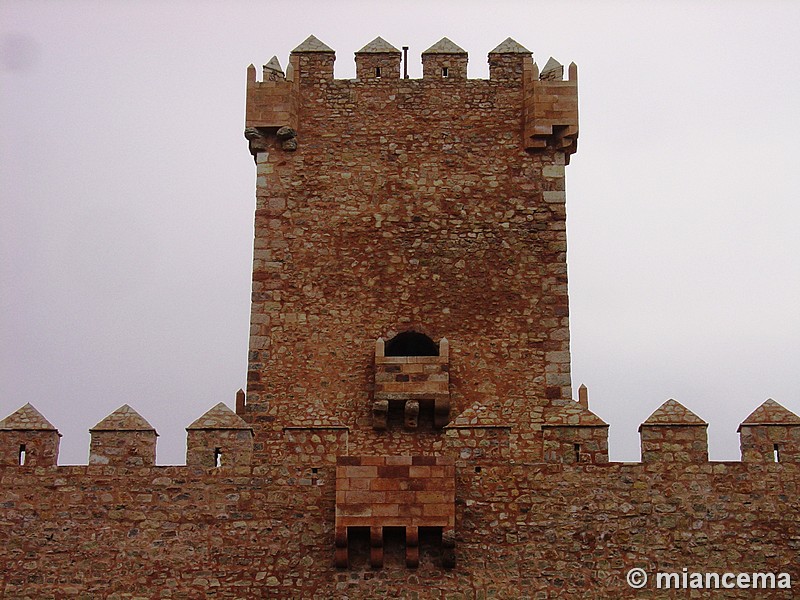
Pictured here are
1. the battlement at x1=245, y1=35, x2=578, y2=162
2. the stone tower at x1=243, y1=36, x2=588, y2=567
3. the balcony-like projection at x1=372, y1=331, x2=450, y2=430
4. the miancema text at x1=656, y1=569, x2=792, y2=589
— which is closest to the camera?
the miancema text at x1=656, y1=569, x2=792, y2=589

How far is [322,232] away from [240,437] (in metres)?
4.73

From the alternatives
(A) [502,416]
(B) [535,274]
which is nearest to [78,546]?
(A) [502,416]

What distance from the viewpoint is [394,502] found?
1622 cm

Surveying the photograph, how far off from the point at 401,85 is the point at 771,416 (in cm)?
798

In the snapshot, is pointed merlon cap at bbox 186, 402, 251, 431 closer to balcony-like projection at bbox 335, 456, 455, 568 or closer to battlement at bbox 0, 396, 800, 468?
battlement at bbox 0, 396, 800, 468

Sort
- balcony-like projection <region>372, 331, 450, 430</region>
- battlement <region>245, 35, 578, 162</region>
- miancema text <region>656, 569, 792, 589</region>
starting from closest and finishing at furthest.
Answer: miancema text <region>656, 569, 792, 589</region>
balcony-like projection <region>372, 331, 450, 430</region>
battlement <region>245, 35, 578, 162</region>

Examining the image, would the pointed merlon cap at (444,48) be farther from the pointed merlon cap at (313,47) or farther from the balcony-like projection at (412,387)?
the balcony-like projection at (412,387)

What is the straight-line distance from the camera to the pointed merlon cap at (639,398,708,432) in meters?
16.5

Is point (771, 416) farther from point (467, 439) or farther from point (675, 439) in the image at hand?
point (467, 439)

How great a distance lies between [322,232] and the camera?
20.6 meters

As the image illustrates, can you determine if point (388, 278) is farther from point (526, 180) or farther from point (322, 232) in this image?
point (526, 180)

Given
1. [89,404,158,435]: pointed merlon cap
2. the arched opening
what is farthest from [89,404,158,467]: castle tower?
the arched opening

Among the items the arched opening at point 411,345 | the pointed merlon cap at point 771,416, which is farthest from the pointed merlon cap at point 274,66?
the pointed merlon cap at point 771,416

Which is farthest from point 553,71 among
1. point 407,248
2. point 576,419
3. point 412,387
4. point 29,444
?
point 29,444
